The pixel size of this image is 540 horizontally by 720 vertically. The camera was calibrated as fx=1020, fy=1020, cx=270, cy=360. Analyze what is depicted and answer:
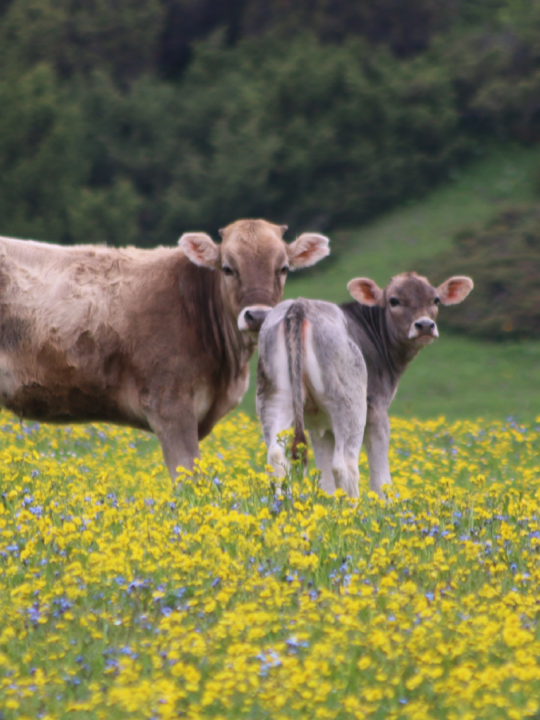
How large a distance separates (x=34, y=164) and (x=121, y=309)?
110 ft

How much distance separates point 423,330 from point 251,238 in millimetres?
1667

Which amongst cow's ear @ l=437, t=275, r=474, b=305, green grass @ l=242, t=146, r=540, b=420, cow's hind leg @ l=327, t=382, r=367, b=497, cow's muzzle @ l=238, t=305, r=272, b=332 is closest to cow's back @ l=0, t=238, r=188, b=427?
cow's muzzle @ l=238, t=305, r=272, b=332

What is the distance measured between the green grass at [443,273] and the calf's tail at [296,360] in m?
10.4

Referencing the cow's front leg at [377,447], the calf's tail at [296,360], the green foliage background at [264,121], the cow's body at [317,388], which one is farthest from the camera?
the green foliage background at [264,121]

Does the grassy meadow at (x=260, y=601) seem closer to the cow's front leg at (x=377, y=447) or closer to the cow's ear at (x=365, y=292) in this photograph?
the cow's front leg at (x=377, y=447)

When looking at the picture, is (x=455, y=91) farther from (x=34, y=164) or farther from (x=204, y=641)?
(x=204, y=641)

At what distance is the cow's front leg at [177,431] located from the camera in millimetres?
7840

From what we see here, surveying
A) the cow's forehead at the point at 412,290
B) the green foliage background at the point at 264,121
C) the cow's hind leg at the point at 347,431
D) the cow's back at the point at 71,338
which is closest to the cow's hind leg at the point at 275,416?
the cow's hind leg at the point at 347,431

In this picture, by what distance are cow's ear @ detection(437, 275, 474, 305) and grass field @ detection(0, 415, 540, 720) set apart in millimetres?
2785

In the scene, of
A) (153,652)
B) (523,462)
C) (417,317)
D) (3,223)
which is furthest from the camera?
(3,223)

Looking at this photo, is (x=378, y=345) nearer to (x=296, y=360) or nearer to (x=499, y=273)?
(x=296, y=360)

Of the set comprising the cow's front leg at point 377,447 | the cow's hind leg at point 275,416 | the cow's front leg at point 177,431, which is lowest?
the cow's front leg at point 377,447

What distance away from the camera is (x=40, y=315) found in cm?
799

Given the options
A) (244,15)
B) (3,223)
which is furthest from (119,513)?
(244,15)
